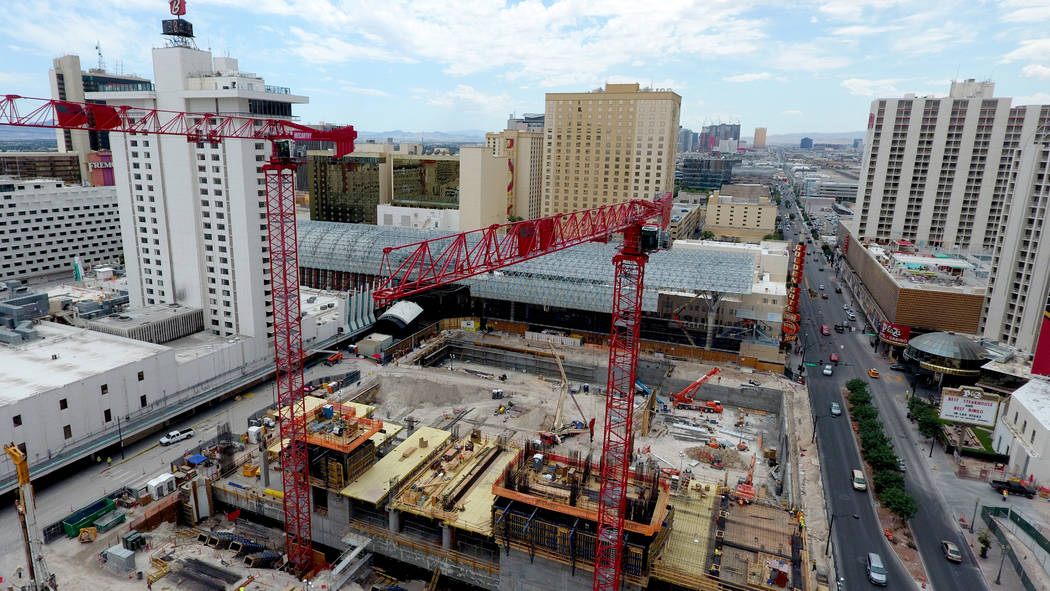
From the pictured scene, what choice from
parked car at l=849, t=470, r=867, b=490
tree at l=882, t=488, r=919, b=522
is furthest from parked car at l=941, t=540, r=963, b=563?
parked car at l=849, t=470, r=867, b=490

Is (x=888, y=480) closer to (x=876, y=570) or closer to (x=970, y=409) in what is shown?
(x=876, y=570)

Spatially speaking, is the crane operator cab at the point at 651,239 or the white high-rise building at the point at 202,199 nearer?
the crane operator cab at the point at 651,239

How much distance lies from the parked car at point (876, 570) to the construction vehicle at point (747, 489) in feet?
29.2

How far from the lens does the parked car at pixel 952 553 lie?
44.8m

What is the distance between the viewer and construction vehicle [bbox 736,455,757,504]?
45438 mm

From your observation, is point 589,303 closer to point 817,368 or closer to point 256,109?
point 817,368

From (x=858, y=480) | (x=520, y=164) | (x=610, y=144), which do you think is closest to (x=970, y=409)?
(x=858, y=480)

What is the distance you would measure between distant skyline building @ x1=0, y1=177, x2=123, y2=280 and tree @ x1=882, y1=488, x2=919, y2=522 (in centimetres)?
12952

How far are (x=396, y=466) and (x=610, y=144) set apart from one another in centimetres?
11139

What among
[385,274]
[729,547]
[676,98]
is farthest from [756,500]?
[676,98]

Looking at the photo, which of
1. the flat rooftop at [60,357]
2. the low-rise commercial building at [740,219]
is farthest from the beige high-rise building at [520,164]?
the flat rooftop at [60,357]

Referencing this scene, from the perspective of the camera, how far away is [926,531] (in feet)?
160

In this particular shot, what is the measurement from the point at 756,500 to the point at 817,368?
43.9 meters

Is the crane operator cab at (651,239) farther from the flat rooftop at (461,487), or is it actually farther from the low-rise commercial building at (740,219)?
the low-rise commercial building at (740,219)
